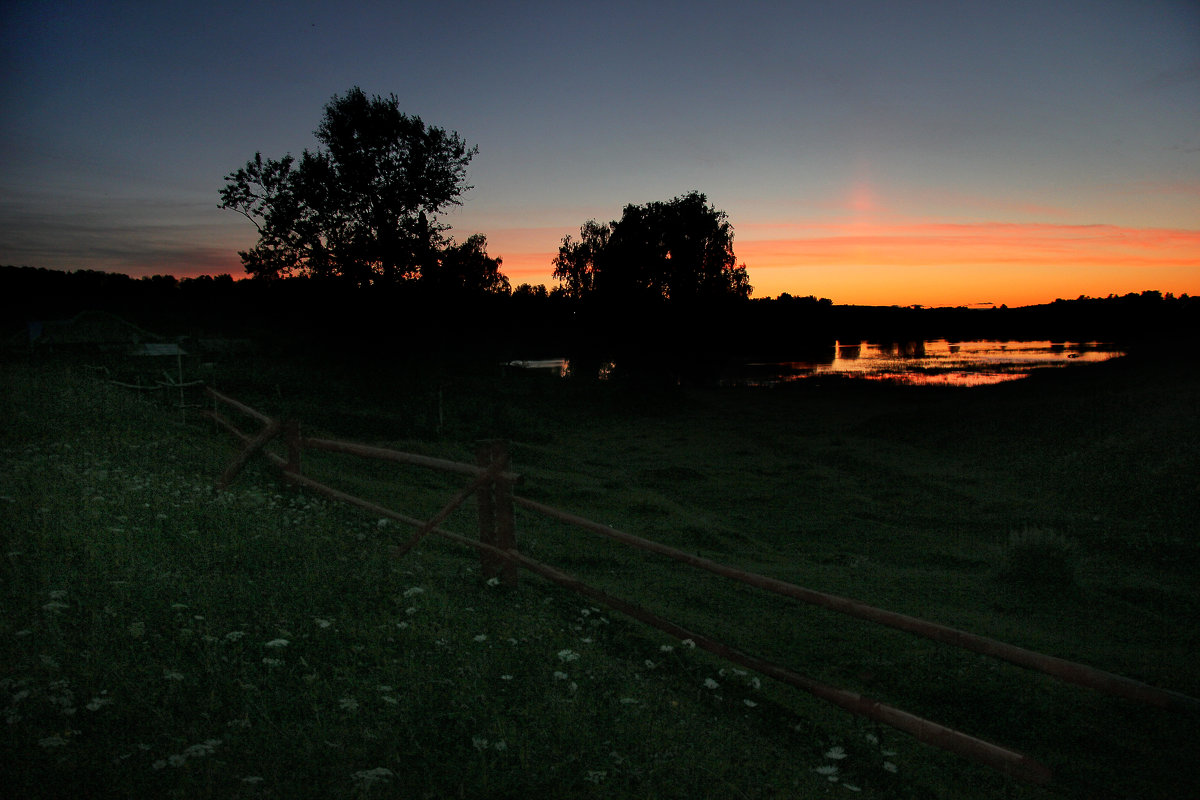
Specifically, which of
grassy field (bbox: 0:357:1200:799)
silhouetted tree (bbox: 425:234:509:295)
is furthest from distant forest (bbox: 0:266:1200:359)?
grassy field (bbox: 0:357:1200:799)

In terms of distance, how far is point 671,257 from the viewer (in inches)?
2645

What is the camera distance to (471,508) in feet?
46.2

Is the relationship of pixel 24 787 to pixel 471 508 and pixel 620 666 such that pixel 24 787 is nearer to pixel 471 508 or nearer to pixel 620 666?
pixel 620 666

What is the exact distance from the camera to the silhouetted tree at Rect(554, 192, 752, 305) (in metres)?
66.5

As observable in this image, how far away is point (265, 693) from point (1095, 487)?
23.1 metres

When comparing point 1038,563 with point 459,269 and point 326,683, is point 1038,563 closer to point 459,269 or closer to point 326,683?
point 326,683

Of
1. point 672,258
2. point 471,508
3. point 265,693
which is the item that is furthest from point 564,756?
point 672,258

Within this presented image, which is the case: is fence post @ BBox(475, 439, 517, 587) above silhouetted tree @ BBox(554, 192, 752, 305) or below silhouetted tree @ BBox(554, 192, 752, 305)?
below

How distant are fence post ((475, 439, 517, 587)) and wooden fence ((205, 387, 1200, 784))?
0.04ft

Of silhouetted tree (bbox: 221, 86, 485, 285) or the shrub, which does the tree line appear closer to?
silhouetted tree (bbox: 221, 86, 485, 285)

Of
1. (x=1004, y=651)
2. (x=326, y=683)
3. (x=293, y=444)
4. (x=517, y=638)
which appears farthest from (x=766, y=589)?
(x=293, y=444)

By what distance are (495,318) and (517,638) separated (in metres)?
62.2

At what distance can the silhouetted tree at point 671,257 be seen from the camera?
218ft

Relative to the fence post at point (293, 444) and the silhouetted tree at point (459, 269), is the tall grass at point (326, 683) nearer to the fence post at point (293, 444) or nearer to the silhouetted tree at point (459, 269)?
the fence post at point (293, 444)
